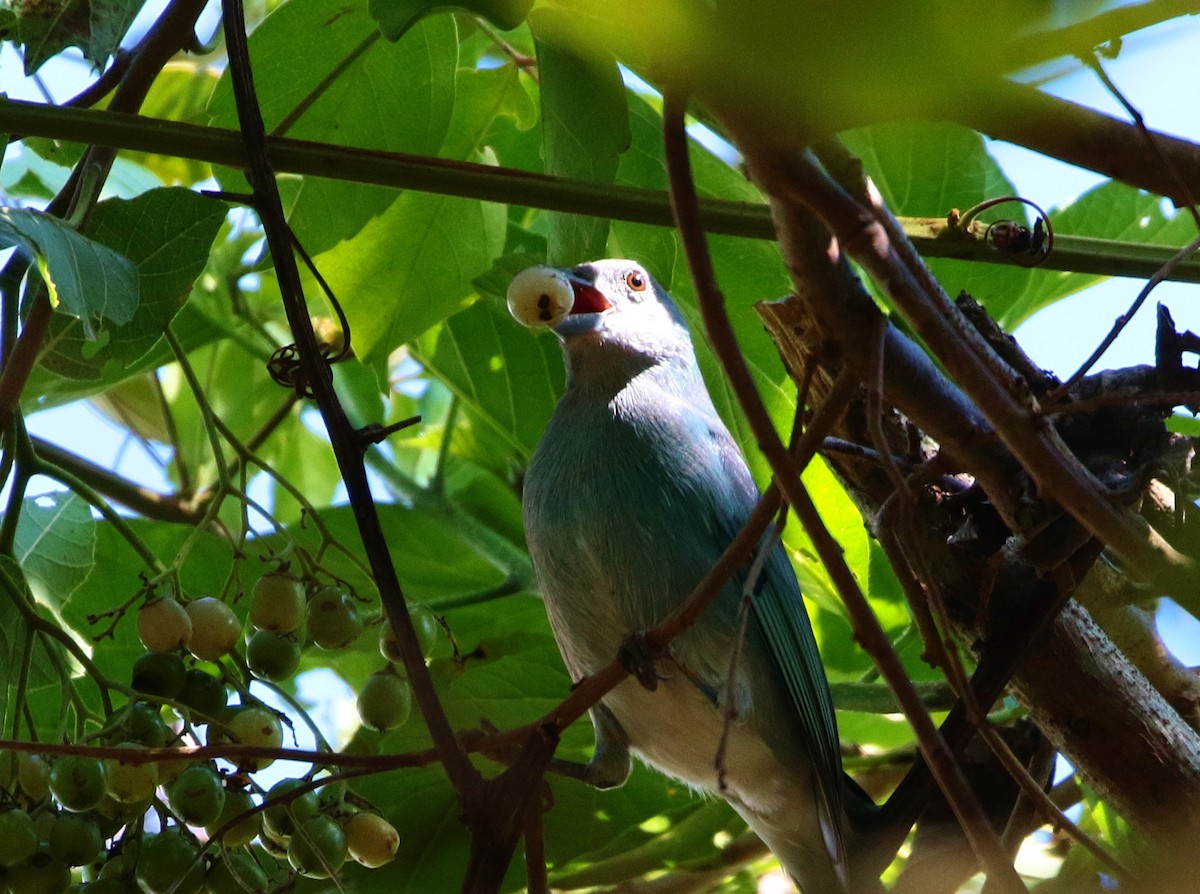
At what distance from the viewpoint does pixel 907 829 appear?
238 cm

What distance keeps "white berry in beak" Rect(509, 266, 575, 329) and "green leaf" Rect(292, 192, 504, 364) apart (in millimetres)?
345

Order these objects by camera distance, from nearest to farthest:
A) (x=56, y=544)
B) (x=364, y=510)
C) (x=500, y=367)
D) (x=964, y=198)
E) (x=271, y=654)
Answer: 1. (x=364, y=510)
2. (x=271, y=654)
3. (x=56, y=544)
4. (x=964, y=198)
5. (x=500, y=367)

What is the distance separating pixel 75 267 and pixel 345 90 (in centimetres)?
86

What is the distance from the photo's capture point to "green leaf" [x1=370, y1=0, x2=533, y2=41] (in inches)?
71.5

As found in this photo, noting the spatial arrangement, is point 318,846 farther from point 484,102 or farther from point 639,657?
point 484,102

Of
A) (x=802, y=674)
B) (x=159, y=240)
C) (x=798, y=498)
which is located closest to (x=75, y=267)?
(x=159, y=240)

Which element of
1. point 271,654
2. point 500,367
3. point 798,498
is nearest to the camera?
point 798,498

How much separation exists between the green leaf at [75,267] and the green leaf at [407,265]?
81cm

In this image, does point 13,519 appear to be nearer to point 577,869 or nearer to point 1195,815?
point 577,869

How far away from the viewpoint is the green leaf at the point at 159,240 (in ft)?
6.69

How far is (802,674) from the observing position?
8.73ft

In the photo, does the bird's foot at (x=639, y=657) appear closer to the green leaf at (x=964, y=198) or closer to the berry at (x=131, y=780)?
the berry at (x=131, y=780)

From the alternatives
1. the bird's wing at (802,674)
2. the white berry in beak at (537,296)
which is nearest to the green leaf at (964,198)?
the white berry in beak at (537,296)

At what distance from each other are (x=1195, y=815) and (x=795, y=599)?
953mm
